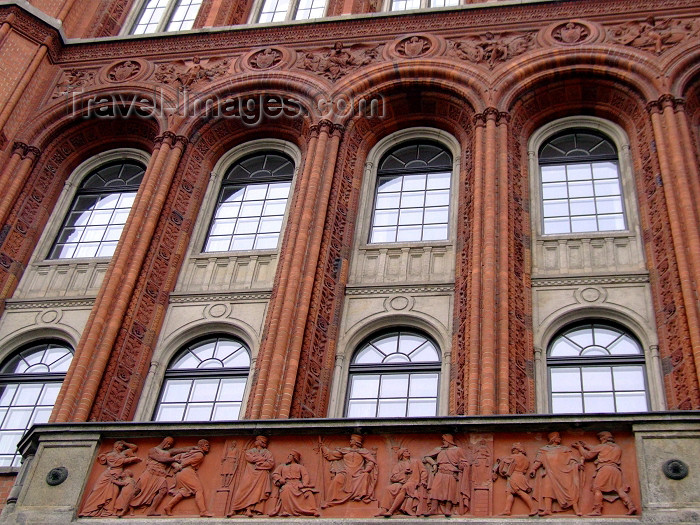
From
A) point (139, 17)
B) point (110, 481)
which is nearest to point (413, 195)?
point (110, 481)

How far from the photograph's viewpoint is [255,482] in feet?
37.3

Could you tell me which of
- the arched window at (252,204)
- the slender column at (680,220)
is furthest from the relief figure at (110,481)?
the slender column at (680,220)

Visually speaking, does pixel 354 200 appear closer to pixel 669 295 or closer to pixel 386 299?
pixel 386 299

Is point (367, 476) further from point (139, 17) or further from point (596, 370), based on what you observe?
point (139, 17)

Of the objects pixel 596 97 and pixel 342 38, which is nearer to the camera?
pixel 596 97

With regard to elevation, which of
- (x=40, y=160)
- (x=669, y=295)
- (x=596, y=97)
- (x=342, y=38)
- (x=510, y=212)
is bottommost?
(x=669, y=295)

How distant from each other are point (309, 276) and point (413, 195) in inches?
122

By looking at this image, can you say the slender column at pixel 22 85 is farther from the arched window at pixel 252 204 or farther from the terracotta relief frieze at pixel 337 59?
the terracotta relief frieze at pixel 337 59

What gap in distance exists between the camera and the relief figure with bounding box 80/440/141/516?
11438 mm

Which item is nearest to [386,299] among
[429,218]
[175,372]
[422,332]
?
[422,332]

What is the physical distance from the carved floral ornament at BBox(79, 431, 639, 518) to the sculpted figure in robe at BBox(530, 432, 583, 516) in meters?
0.01

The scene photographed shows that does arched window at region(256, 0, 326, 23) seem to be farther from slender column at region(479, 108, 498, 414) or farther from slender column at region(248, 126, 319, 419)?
slender column at region(479, 108, 498, 414)

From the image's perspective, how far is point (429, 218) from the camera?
1641cm

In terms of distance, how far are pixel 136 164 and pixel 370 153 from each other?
15.0ft
